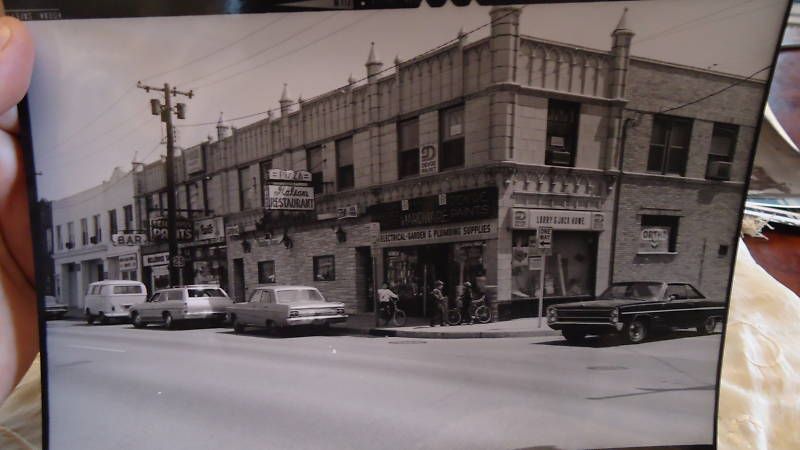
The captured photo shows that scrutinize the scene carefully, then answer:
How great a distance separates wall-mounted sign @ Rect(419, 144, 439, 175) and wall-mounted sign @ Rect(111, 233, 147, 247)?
1.25m

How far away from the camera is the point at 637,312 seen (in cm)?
169

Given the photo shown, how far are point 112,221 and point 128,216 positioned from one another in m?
0.08

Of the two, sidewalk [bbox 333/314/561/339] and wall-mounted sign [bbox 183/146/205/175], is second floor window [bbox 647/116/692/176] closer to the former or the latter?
sidewalk [bbox 333/314/561/339]

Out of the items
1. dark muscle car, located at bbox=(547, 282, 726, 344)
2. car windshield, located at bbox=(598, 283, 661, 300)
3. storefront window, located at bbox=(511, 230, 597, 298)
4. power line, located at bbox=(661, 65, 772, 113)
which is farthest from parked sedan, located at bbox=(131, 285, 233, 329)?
power line, located at bbox=(661, 65, 772, 113)

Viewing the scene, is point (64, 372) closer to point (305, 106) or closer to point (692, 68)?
point (305, 106)

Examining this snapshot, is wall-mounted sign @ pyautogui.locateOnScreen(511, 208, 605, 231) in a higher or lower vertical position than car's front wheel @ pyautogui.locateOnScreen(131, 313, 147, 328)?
higher

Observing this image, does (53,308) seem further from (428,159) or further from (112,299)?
(428,159)

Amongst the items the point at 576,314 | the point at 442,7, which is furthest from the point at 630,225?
the point at 442,7

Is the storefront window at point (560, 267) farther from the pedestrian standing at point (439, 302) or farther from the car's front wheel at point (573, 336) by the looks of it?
the pedestrian standing at point (439, 302)

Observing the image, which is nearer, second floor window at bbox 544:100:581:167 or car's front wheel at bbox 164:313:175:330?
second floor window at bbox 544:100:581:167

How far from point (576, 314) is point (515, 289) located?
0.31 m

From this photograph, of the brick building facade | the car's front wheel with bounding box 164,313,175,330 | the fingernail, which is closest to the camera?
the fingernail

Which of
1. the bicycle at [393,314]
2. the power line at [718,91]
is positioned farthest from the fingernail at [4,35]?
the power line at [718,91]

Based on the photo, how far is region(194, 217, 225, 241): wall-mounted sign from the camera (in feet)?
5.68
